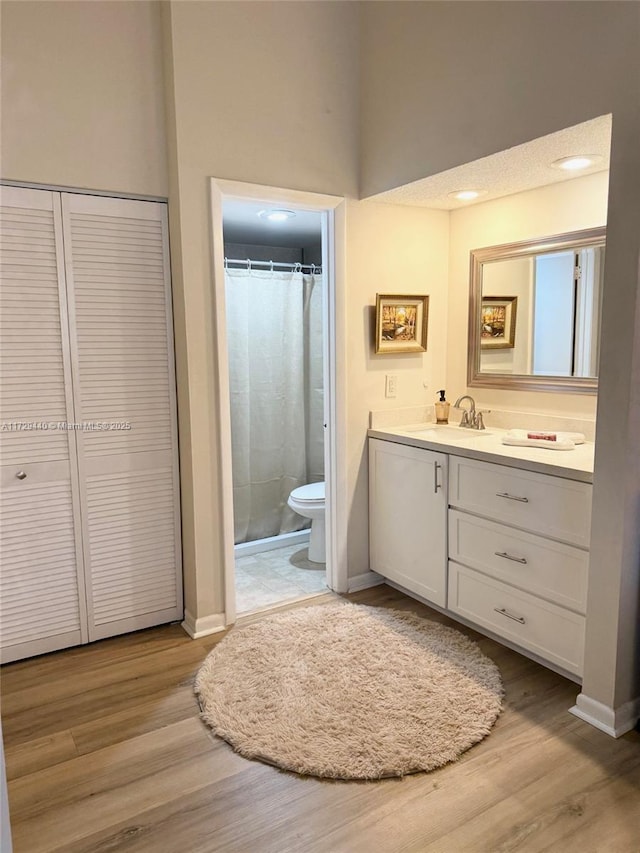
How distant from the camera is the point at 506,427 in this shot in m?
3.14

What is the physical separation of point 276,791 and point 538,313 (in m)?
2.35

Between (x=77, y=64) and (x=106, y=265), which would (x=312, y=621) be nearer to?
(x=106, y=265)

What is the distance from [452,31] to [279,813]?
2.93 meters

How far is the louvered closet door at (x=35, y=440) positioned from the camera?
96.0 inches

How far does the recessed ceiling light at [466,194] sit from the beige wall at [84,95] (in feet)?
4.60

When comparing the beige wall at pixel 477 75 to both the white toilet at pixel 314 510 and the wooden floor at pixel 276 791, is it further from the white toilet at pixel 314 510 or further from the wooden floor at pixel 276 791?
the wooden floor at pixel 276 791

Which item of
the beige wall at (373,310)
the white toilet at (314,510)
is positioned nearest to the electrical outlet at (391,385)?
the beige wall at (373,310)

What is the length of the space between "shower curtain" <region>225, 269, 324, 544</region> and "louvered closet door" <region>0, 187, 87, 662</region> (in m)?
1.44

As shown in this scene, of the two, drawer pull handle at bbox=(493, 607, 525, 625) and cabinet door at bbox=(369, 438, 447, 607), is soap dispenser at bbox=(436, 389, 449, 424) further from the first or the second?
drawer pull handle at bbox=(493, 607, 525, 625)

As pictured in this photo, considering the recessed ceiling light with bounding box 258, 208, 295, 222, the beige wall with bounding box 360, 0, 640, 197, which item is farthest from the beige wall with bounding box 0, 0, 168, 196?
the beige wall with bounding box 360, 0, 640, 197

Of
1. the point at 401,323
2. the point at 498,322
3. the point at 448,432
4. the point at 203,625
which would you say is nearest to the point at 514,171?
the point at 498,322

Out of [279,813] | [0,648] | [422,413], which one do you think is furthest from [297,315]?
[279,813]

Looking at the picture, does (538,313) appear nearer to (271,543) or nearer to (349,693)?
(349,693)

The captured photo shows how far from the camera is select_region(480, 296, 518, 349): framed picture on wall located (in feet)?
10.1
